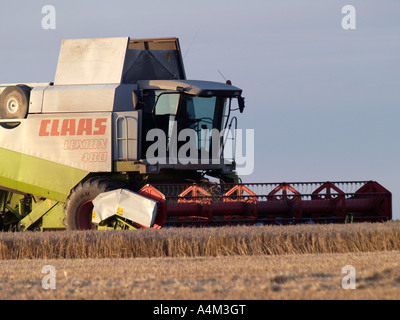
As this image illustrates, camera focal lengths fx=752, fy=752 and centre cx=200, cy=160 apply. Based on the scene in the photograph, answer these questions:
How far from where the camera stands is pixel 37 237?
9219mm

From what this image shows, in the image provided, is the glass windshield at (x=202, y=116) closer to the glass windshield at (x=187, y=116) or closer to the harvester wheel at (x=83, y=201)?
the glass windshield at (x=187, y=116)

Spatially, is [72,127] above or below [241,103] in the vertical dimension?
below

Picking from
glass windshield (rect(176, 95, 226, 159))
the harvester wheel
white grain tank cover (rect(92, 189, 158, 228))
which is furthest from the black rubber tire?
glass windshield (rect(176, 95, 226, 159))

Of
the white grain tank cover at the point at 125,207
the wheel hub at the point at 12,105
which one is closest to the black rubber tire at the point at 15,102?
the wheel hub at the point at 12,105

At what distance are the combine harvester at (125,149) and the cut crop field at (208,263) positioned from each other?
1.61 metres

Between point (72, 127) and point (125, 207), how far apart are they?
1997mm

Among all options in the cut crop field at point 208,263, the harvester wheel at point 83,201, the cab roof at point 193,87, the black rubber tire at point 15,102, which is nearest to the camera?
the cut crop field at point 208,263

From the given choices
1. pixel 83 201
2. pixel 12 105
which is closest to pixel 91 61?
pixel 12 105

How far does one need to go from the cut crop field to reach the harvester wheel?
199 centimetres

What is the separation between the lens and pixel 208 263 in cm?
714

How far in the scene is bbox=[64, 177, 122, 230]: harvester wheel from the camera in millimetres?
11508

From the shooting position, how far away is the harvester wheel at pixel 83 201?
1151 cm

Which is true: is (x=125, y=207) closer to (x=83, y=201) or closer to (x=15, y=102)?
(x=83, y=201)

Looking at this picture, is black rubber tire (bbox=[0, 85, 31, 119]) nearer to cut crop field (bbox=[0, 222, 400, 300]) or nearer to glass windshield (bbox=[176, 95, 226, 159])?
glass windshield (bbox=[176, 95, 226, 159])
